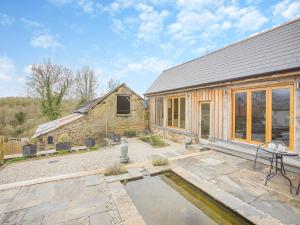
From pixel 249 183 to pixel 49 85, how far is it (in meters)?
21.3

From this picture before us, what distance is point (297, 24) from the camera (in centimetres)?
600

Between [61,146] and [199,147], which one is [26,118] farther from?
[199,147]

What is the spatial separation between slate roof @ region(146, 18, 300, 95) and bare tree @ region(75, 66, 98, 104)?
19.1m

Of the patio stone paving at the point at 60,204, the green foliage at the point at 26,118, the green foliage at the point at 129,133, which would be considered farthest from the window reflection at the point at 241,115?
the green foliage at the point at 26,118

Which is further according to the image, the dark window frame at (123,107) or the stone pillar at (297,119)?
the dark window frame at (123,107)

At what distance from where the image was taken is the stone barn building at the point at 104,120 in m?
10.1

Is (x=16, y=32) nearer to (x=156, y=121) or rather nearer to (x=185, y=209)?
(x=156, y=121)

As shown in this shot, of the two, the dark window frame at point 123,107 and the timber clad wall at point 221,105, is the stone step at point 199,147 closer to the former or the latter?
the timber clad wall at point 221,105

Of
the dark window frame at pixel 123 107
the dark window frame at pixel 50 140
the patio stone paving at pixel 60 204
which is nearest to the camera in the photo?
the patio stone paving at pixel 60 204

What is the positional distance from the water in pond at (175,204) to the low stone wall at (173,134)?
435 cm

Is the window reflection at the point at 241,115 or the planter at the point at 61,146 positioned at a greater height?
the window reflection at the point at 241,115

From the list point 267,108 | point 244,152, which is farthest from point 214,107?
point 244,152

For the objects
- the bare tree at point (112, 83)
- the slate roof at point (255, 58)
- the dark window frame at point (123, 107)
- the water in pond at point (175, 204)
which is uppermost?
the bare tree at point (112, 83)

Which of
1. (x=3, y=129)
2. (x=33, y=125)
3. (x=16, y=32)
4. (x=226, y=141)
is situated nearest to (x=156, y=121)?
(x=226, y=141)
